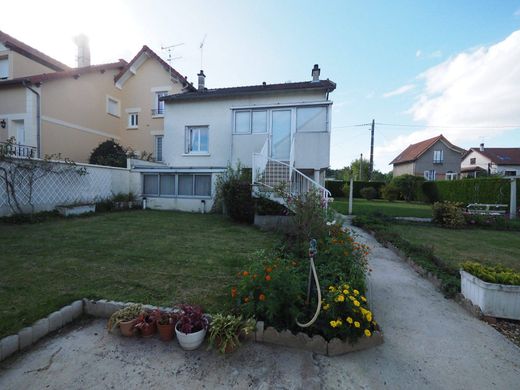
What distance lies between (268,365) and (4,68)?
19.9 meters

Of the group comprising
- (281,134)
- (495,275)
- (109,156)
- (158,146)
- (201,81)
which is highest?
(201,81)

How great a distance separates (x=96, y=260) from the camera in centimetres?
448

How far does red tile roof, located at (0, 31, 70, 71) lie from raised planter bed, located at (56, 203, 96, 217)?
10.9m

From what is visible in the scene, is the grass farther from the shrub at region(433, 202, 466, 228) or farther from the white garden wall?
the shrub at region(433, 202, 466, 228)

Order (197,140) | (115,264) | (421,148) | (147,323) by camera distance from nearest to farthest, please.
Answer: (147,323), (115,264), (197,140), (421,148)

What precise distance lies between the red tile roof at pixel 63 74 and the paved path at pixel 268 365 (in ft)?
46.7

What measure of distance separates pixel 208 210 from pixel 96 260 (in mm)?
6827

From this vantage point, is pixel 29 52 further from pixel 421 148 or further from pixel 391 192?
pixel 421 148

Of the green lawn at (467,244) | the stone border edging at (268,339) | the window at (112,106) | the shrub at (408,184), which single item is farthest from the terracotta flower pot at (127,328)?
the shrub at (408,184)

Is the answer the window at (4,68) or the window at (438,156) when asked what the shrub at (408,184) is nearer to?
the window at (438,156)

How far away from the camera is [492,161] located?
33.8 m

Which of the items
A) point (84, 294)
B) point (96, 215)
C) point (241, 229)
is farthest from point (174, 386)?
point (96, 215)

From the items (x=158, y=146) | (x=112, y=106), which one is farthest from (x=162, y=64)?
(x=158, y=146)

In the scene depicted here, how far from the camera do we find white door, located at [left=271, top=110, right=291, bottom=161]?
10977mm
